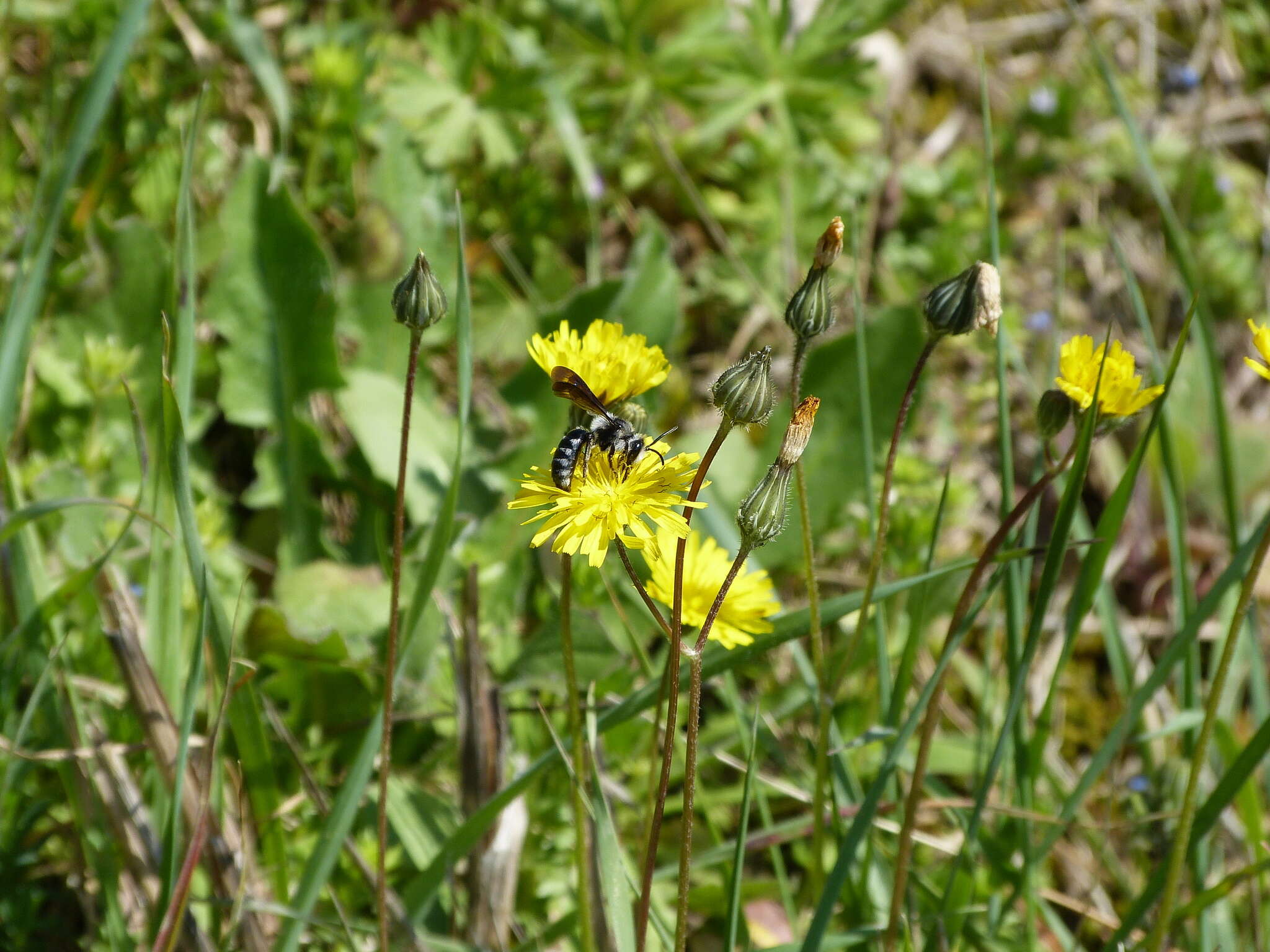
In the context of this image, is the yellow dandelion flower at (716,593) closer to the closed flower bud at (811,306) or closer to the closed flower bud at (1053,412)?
the closed flower bud at (811,306)

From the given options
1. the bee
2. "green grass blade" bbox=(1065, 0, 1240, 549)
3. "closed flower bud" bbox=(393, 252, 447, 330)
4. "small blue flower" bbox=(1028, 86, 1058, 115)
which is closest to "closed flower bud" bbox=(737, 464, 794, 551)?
the bee

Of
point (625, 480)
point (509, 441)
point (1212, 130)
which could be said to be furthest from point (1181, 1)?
point (625, 480)

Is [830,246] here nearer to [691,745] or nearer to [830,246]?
[830,246]

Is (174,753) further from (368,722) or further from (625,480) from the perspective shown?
(625,480)

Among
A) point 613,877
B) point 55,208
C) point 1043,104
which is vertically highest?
point 1043,104

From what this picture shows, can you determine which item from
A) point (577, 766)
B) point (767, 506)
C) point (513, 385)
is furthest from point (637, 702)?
point (513, 385)

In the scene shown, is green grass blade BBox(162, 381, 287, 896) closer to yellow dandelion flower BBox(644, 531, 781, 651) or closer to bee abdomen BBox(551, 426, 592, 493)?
bee abdomen BBox(551, 426, 592, 493)
